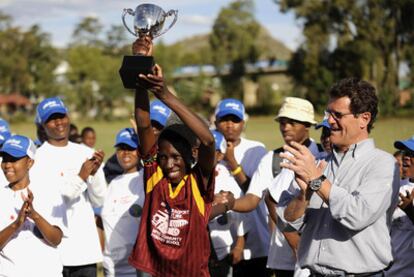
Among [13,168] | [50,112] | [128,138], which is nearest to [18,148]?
[13,168]

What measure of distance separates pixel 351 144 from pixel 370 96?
30 centimetres

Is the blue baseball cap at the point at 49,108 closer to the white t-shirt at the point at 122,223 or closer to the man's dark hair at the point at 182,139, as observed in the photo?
the white t-shirt at the point at 122,223

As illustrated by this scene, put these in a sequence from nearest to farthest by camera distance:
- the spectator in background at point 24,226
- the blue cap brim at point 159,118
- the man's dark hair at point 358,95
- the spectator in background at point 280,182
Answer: the man's dark hair at point 358,95 → the spectator in background at point 24,226 → the spectator in background at point 280,182 → the blue cap brim at point 159,118

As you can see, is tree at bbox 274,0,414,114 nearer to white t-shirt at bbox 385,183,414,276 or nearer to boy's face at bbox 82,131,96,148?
boy's face at bbox 82,131,96,148

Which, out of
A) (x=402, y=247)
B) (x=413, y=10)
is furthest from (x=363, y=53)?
(x=402, y=247)

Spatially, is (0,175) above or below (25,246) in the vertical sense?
above

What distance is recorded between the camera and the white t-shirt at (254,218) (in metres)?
6.07

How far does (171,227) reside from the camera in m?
3.92

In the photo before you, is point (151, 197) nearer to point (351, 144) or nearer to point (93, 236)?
point (351, 144)

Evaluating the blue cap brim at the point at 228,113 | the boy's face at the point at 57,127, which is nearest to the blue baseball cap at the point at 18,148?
the boy's face at the point at 57,127

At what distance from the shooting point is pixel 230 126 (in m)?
6.46

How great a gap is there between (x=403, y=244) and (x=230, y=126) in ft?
Result: 6.83

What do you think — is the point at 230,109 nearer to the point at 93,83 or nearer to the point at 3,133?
the point at 3,133

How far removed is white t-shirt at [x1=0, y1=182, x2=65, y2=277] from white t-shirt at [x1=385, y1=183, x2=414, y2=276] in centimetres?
276
